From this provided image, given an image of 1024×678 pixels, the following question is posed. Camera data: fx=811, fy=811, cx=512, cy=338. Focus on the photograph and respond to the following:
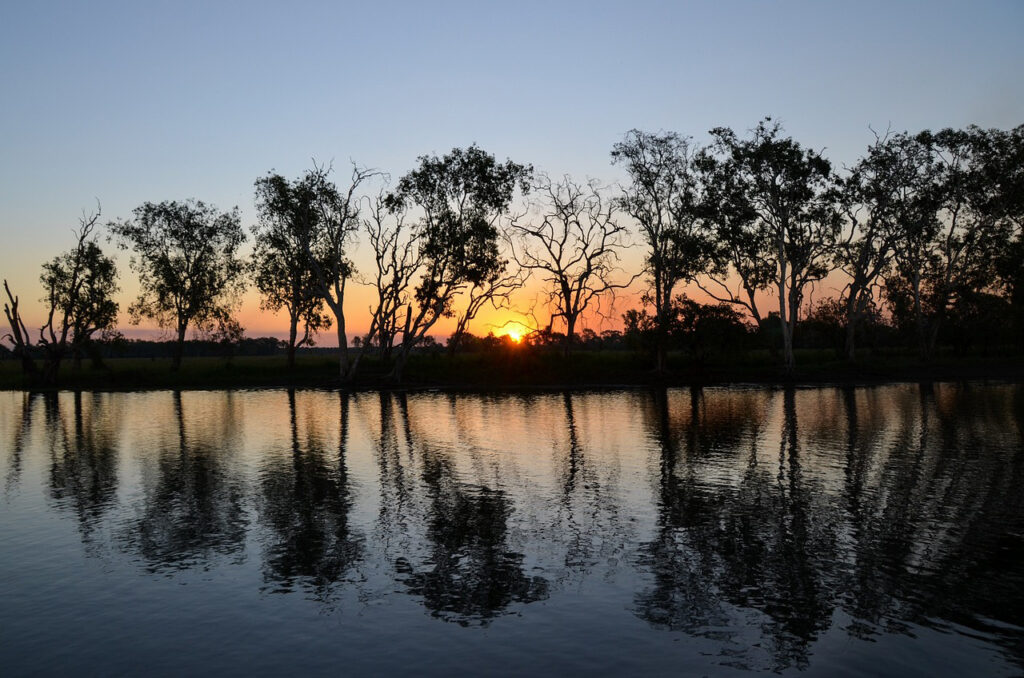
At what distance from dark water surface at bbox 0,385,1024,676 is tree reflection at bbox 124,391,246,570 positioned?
100 millimetres

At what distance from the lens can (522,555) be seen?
16.3m

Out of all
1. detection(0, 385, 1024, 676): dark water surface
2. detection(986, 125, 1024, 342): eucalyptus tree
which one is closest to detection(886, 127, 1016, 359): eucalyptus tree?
detection(986, 125, 1024, 342): eucalyptus tree

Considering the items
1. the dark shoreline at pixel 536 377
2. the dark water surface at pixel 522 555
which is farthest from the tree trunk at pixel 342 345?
the dark water surface at pixel 522 555

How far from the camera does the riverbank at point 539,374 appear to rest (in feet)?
250

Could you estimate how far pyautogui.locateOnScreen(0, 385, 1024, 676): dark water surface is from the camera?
37.4 feet

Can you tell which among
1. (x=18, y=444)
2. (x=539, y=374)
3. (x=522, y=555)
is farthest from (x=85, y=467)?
(x=539, y=374)

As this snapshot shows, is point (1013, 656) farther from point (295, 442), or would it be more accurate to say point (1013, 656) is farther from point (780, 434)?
point (295, 442)

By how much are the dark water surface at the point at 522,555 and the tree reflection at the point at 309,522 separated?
111mm

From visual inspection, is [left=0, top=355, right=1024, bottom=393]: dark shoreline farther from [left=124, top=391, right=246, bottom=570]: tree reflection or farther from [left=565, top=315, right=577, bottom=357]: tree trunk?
[left=124, top=391, right=246, bottom=570]: tree reflection

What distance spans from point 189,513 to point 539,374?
6131cm

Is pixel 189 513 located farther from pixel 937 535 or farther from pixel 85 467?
pixel 937 535

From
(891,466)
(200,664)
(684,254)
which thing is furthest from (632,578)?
(684,254)

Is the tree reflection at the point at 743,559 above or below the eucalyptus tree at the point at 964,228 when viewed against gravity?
below

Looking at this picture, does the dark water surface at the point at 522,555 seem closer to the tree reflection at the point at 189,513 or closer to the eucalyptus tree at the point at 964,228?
the tree reflection at the point at 189,513
